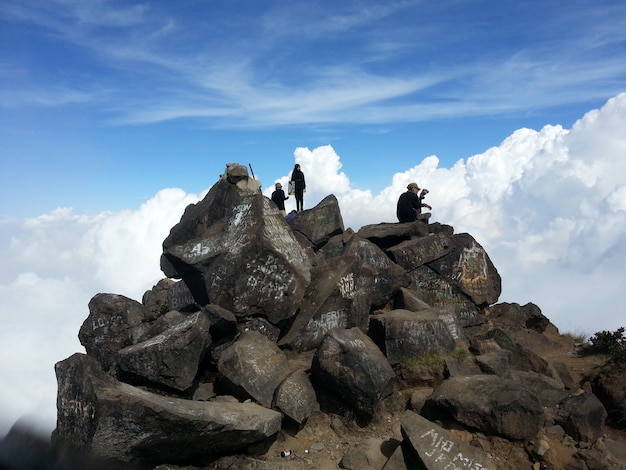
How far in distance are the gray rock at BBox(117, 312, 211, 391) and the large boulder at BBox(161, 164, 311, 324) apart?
2.14 meters

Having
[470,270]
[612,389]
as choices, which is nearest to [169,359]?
[612,389]

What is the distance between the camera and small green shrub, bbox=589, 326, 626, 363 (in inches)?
620

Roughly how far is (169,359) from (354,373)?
4.00 meters

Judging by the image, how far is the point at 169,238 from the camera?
1892 centimetres

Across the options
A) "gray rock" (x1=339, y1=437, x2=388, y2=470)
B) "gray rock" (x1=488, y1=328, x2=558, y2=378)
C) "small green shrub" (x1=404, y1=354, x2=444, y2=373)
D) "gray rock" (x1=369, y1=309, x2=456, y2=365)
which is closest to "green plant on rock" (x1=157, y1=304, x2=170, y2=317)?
"gray rock" (x1=369, y1=309, x2=456, y2=365)

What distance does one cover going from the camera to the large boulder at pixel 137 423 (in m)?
8.30

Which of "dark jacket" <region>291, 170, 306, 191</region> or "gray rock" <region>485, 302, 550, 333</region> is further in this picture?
"dark jacket" <region>291, 170, 306, 191</region>

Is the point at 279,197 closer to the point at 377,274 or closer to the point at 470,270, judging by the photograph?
the point at 377,274

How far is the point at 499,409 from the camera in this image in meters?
10.3

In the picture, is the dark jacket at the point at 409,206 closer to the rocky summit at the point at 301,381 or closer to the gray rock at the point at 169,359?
the rocky summit at the point at 301,381

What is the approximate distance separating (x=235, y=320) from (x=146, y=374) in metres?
2.59

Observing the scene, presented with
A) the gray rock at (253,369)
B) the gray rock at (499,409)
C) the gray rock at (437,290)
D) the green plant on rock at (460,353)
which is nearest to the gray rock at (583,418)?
the gray rock at (499,409)

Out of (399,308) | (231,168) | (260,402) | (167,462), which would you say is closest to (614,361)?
(399,308)

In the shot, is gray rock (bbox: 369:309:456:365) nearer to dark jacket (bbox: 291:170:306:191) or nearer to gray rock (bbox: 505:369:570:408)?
gray rock (bbox: 505:369:570:408)
